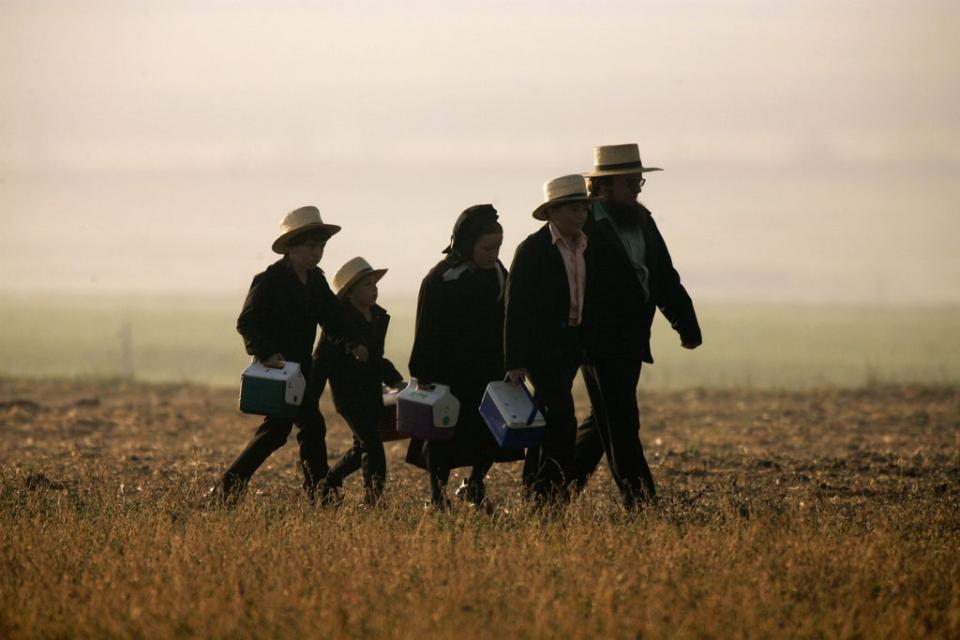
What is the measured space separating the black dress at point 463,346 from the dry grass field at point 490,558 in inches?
21.6

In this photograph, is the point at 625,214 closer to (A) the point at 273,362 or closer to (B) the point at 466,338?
(B) the point at 466,338

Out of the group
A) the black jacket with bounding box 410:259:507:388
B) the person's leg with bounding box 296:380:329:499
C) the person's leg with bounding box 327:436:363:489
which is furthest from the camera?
the person's leg with bounding box 327:436:363:489

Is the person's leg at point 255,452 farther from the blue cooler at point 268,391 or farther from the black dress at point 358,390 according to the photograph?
the black dress at point 358,390

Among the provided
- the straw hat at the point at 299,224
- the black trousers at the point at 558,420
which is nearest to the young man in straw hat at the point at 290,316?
the straw hat at the point at 299,224

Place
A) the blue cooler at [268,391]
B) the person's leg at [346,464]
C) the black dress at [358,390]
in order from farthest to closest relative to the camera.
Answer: the person's leg at [346,464] → the black dress at [358,390] → the blue cooler at [268,391]

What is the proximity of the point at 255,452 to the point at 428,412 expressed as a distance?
1117 millimetres

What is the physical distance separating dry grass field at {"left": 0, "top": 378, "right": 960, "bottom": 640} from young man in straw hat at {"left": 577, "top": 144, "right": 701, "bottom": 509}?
Answer: 14.8 inches

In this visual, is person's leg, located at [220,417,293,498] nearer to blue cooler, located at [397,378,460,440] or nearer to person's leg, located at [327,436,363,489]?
person's leg, located at [327,436,363,489]

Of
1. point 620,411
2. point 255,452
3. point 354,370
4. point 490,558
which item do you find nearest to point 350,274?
point 354,370

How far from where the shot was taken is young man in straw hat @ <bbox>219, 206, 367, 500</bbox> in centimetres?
979

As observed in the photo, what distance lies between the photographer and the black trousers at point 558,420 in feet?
30.9

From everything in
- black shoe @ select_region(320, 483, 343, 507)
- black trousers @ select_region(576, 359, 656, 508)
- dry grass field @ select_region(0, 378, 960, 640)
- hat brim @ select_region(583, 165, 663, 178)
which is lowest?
dry grass field @ select_region(0, 378, 960, 640)

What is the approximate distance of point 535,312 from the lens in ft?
30.8

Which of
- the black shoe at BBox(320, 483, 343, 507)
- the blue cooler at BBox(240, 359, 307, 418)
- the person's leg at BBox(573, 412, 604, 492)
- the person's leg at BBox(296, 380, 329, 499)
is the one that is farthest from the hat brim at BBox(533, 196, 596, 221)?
the black shoe at BBox(320, 483, 343, 507)
